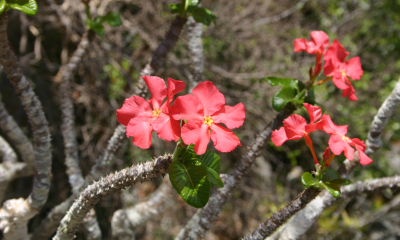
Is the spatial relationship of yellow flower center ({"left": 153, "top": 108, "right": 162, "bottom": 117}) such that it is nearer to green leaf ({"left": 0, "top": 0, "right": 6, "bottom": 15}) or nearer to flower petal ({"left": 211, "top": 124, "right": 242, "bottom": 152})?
flower petal ({"left": 211, "top": 124, "right": 242, "bottom": 152})

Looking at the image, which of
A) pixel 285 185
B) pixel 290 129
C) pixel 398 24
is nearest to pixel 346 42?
pixel 398 24

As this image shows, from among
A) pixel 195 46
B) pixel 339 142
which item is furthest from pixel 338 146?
pixel 195 46

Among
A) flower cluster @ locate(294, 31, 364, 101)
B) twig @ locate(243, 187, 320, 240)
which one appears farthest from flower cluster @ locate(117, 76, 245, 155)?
flower cluster @ locate(294, 31, 364, 101)

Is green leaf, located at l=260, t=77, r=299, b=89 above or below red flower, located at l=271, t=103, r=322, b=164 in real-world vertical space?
below

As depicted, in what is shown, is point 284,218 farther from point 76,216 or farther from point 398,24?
point 398,24

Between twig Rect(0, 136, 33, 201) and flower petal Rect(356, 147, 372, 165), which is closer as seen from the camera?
flower petal Rect(356, 147, 372, 165)

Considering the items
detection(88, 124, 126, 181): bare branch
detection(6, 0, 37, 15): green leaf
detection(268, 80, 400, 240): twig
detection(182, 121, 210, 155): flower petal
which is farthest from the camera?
detection(88, 124, 126, 181): bare branch

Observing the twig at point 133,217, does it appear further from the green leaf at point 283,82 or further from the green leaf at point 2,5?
the green leaf at point 2,5

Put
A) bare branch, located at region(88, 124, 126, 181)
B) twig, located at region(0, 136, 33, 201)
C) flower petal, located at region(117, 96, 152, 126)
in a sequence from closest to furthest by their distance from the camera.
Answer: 1. flower petal, located at region(117, 96, 152, 126)
2. bare branch, located at region(88, 124, 126, 181)
3. twig, located at region(0, 136, 33, 201)
